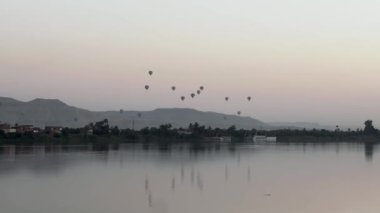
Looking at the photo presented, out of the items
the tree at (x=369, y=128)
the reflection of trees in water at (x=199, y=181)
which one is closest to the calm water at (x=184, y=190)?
the reflection of trees in water at (x=199, y=181)

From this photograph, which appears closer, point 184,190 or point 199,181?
point 184,190

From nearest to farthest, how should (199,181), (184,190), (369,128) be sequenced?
(184,190)
(199,181)
(369,128)

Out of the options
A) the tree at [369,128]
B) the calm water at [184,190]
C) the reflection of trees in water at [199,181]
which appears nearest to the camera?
the calm water at [184,190]

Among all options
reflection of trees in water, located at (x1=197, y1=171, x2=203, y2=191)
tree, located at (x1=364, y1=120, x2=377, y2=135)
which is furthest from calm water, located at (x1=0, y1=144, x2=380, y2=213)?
tree, located at (x1=364, y1=120, x2=377, y2=135)

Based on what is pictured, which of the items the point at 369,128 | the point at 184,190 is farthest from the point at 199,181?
the point at 369,128

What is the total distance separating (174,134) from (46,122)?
8798 cm

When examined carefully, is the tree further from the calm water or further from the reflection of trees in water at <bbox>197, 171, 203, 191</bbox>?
the reflection of trees in water at <bbox>197, 171, 203, 191</bbox>

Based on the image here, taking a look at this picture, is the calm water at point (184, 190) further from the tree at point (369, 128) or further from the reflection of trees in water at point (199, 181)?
the tree at point (369, 128)

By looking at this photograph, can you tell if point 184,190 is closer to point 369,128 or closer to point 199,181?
point 199,181

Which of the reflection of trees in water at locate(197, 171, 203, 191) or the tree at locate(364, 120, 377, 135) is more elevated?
the tree at locate(364, 120, 377, 135)

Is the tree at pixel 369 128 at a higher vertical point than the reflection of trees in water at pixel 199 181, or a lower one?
higher

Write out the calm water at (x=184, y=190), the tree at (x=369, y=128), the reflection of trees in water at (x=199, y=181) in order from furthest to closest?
the tree at (x=369, y=128) < the reflection of trees in water at (x=199, y=181) < the calm water at (x=184, y=190)

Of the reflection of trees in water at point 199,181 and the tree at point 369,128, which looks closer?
the reflection of trees in water at point 199,181

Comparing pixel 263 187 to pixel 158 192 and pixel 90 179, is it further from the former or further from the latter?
pixel 90 179
